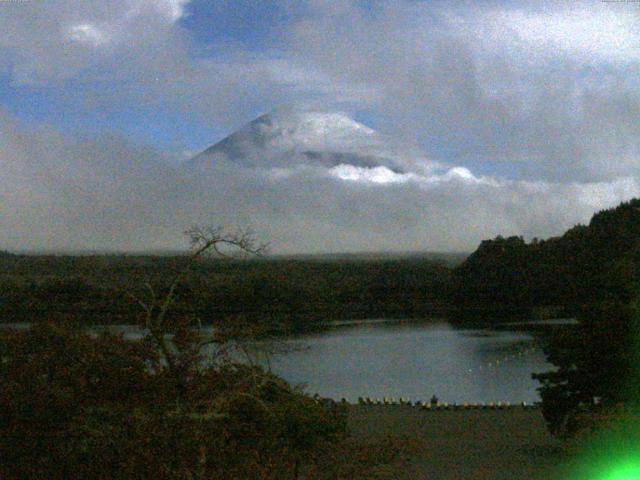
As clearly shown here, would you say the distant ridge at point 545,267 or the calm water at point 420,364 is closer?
the calm water at point 420,364

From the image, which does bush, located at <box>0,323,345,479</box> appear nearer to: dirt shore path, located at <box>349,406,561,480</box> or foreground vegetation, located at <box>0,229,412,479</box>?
foreground vegetation, located at <box>0,229,412,479</box>

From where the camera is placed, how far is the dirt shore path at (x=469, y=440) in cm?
1301

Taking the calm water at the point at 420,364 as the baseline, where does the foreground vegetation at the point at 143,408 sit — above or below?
above

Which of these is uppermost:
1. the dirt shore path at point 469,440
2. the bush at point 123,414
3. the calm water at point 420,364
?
the bush at point 123,414

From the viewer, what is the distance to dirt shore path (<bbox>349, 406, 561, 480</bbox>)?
13.0 m

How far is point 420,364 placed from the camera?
42.4 metres

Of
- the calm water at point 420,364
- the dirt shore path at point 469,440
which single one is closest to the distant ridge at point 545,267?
the calm water at point 420,364

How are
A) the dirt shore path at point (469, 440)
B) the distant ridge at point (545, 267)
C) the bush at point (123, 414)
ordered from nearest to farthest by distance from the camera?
1. the bush at point (123, 414)
2. the dirt shore path at point (469, 440)
3. the distant ridge at point (545, 267)

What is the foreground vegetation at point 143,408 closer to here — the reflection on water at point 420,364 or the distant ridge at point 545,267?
the reflection on water at point 420,364

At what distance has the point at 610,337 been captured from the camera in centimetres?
1445

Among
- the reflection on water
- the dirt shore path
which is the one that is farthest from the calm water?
the dirt shore path

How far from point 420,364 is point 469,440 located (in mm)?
24228

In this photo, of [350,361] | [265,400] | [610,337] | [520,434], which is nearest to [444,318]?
[350,361]

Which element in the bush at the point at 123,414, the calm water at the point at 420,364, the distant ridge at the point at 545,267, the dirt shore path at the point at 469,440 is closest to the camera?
the bush at the point at 123,414
